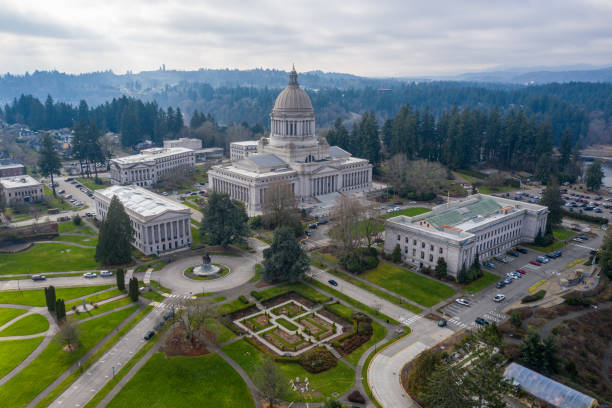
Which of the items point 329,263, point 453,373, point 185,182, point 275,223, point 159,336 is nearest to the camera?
point 453,373

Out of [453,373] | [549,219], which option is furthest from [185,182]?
[453,373]

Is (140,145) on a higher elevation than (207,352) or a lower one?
higher

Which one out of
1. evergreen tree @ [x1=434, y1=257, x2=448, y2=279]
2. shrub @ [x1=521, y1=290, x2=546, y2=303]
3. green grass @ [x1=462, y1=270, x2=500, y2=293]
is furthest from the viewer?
evergreen tree @ [x1=434, y1=257, x2=448, y2=279]

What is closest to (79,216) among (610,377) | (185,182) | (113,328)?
(185,182)

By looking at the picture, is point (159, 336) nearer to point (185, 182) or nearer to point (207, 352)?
point (207, 352)

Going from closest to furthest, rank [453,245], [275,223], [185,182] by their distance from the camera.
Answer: [453,245] → [275,223] → [185,182]

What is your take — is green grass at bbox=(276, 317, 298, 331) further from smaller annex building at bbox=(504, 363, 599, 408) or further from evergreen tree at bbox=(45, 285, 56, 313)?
evergreen tree at bbox=(45, 285, 56, 313)

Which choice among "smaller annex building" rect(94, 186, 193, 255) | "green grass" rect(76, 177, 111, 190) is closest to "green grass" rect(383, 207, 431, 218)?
"smaller annex building" rect(94, 186, 193, 255)

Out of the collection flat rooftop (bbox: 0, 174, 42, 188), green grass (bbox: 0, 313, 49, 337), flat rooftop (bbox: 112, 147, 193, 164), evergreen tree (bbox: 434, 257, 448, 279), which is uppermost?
flat rooftop (bbox: 112, 147, 193, 164)

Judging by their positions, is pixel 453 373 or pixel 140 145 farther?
pixel 140 145
